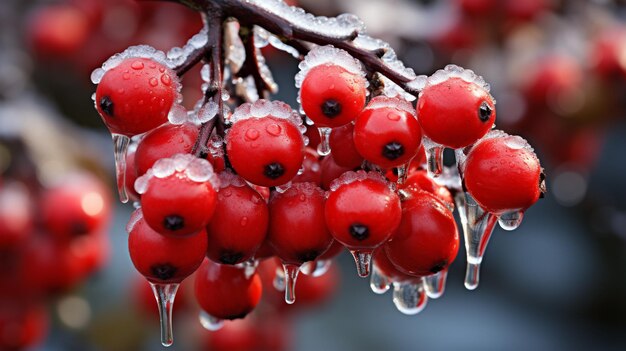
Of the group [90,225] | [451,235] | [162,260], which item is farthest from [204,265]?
[90,225]

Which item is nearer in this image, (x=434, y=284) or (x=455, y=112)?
(x=455, y=112)

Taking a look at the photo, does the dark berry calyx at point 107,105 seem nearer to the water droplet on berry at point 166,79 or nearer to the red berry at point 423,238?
the water droplet on berry at point 166,79

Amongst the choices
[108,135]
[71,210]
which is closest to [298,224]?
[71,210]

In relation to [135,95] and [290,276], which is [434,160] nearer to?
[290,276]

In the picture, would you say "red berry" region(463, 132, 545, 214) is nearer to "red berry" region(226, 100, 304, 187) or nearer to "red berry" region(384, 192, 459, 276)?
"red berry" region(384, 192, 459, 276)

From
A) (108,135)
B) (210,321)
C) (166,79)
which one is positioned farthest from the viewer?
(108,135)

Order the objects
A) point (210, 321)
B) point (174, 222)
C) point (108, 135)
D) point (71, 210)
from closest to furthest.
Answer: point (174, 222), point (210, 321), point (71, 210), point (108, 135)

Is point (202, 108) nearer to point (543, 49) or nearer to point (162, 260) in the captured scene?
point (162, 260)
